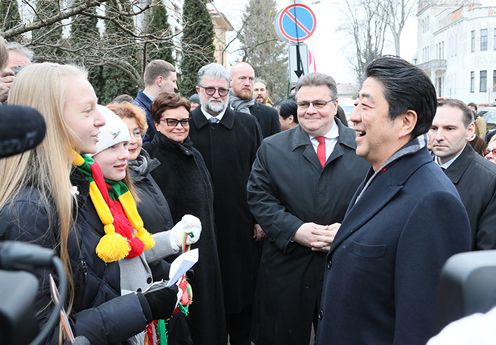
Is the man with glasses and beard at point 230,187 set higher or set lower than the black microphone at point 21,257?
lower

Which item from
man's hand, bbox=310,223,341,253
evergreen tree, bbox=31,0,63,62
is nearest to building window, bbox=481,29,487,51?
evergreen tree, bbox=31,0,63,62

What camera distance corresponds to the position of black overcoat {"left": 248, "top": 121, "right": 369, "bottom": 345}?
353cm

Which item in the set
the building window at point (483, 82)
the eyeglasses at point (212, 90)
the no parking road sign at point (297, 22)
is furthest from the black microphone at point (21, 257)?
the building window at point (483, 82)

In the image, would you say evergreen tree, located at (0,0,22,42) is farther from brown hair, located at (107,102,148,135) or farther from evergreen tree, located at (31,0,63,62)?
brown hair, located at (107,102,148,135)

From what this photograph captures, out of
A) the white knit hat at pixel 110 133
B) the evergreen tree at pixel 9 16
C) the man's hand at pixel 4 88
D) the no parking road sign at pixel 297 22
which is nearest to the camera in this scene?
the white knit hat at pixel 110 133

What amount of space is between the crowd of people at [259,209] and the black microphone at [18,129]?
58 cm

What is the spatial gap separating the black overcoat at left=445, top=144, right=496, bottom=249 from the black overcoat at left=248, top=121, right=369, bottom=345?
657 millimetres

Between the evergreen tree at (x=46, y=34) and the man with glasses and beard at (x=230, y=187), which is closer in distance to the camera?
the man with glasses and beard at (x=230, y=187)

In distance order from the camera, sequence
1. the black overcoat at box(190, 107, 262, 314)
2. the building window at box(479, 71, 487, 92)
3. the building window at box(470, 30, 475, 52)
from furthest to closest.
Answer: the building window at box(470, 30, 475, 52), the building window at box(479, 71, 487, 92), the black overcoat at box(190, 107, 262, 314)

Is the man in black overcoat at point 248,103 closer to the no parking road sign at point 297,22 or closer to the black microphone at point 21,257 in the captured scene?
the no parking road sign at point 297,22

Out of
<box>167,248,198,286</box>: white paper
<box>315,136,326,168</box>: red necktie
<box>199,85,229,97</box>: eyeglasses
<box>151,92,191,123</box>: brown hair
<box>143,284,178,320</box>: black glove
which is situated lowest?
<box>143,284,178,320</box>: black glove

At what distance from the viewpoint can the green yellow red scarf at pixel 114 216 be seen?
2.12 meters

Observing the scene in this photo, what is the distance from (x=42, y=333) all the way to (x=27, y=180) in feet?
4.04

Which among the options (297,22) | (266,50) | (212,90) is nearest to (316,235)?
(212,90)
